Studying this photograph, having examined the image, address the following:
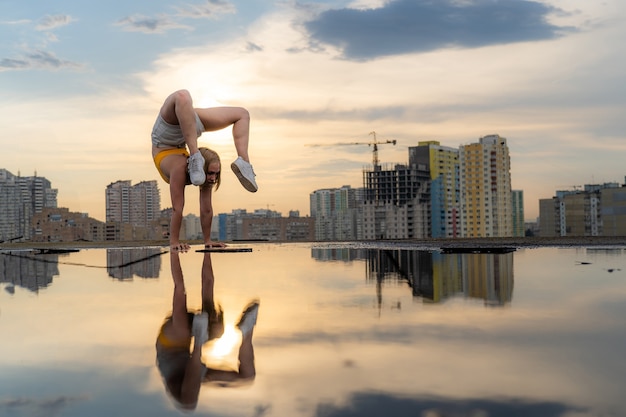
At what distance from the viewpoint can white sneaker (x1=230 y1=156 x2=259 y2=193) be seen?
6867 mm

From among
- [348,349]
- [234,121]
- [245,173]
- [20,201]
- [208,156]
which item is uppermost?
[20,201]

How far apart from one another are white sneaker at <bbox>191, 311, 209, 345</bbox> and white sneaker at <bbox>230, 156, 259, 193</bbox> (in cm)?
385

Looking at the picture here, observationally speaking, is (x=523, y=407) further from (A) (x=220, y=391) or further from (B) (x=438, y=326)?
(B) (x=438, y=326)

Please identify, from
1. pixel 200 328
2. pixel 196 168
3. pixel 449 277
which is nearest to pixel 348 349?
pixel 200 328

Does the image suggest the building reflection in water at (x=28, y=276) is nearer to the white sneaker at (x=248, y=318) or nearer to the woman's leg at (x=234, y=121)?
the white sneaker at (x=248, y=318)

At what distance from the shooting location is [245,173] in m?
6.90

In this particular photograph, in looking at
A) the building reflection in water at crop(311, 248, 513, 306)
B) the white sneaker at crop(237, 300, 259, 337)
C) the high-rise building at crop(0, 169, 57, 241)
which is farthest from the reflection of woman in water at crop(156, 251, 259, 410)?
the high-rise building at crop(0, 169, 57, 241)

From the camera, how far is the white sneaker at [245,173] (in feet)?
22.5

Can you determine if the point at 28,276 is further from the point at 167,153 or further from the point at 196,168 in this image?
the point at 167,153

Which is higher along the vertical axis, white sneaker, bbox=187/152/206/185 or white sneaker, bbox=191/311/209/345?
white sneaker, bbox=187/152/206/185

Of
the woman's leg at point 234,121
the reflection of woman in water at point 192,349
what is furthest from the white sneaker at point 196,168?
the reflection of woman in water at point 192,349

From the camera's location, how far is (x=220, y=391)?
171 centimetres

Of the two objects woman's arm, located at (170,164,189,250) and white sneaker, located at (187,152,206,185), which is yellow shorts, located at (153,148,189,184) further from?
white sneaker, located at (187,152,206,185)

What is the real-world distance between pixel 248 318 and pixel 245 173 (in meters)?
4.07
